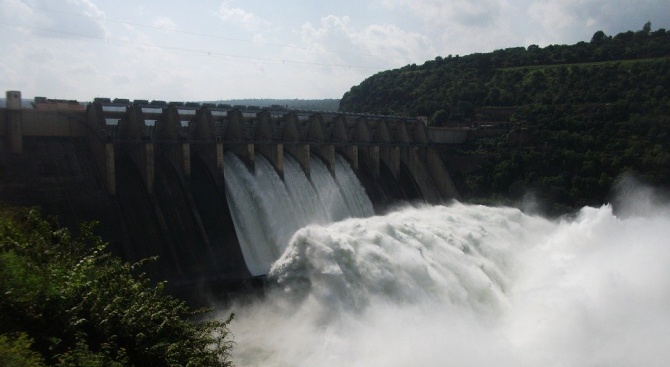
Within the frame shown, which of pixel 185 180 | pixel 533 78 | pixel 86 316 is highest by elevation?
pixel 533 78

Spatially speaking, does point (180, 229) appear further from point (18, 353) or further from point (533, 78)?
point (533, 78)

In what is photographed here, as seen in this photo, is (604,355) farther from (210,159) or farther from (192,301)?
(210,159)

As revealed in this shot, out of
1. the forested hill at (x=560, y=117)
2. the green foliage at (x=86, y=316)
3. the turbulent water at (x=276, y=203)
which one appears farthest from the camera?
the forested hill at (x=560, y=117)

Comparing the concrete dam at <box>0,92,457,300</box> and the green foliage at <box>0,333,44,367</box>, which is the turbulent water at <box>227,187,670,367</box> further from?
the green foliage at <box>0,333,44,367</box>

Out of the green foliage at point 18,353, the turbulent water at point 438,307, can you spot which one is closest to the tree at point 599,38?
the turbulent water at point 438,307

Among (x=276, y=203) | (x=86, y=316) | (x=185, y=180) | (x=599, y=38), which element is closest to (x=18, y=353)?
(x=86, y=316)

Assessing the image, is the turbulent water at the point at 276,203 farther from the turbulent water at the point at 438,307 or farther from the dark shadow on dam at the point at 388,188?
the turbulent water at the point at 438,307
